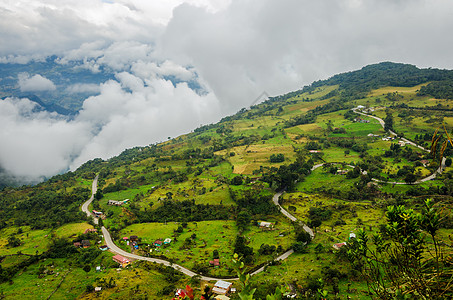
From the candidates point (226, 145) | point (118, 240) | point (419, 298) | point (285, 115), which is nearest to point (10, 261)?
point (118, 240)

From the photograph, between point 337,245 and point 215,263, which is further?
point 215,263

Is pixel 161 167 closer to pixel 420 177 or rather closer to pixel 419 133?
pixel 420 177

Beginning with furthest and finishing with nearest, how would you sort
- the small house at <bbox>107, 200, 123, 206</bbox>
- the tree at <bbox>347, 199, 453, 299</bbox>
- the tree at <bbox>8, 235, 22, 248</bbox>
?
the small house at <bbox>107, 200, 123, 206</bbox>
the tree at <bbox>8, 235, 22, 248</bbox>
the tree at <bbox>347, 199, 453, 299</bbox>

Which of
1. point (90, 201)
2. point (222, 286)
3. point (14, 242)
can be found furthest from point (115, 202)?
point (222, 286)

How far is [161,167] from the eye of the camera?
99.8 meters

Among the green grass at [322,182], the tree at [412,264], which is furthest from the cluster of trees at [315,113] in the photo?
the tree at [412,264]

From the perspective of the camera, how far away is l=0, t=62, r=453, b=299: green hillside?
31016 millimetres

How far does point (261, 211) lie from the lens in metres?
58.1

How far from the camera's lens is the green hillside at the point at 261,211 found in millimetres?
31016

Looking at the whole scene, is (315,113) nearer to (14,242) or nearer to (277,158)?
(277,158)

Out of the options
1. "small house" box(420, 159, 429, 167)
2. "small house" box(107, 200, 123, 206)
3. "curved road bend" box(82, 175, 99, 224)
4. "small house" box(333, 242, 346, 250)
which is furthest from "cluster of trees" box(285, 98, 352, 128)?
"small house" box(333, 242, 346, 250)

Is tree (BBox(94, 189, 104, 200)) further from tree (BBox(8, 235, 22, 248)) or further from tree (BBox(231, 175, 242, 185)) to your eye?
tree (BBox(231, 175, 242, 185))

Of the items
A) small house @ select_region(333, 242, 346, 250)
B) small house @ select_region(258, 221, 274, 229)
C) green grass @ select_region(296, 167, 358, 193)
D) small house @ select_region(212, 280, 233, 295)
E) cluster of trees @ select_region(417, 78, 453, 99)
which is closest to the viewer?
small house @ select_region(212, 280, 233, 295)

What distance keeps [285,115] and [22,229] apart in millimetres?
128919
